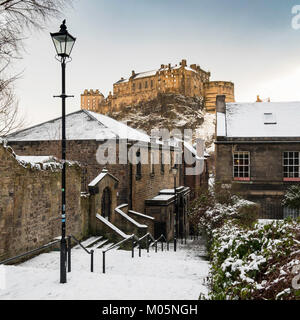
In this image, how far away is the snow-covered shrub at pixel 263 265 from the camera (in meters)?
3.83

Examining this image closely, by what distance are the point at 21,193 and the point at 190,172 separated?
25.3 m

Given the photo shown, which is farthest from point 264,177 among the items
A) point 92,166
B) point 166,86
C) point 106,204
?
point 166,86

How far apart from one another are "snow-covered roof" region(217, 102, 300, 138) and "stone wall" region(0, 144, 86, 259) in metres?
13.1

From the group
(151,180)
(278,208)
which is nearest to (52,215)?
(151,180)

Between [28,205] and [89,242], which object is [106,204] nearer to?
[89,242]

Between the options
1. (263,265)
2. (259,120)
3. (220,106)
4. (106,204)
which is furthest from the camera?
(220,106)

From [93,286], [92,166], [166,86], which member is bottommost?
[93,286]

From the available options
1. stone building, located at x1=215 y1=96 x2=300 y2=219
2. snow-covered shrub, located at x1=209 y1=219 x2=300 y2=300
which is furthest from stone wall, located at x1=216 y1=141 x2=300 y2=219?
snow-covered shrub, located at x1=209 y1=219 x2=300 y2=300

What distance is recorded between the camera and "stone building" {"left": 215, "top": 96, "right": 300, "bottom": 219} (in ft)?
67.4

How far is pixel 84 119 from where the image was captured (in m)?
21.3

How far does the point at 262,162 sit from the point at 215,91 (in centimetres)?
9422

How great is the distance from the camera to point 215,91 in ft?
360

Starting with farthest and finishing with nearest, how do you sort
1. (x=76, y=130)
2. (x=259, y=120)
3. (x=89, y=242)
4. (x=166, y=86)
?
(x=166, y=86) < (x=259, y=120) < (x=76, y=130) < (x=89, y=242)
